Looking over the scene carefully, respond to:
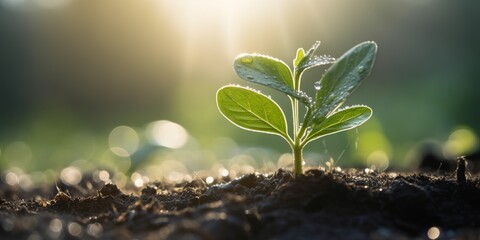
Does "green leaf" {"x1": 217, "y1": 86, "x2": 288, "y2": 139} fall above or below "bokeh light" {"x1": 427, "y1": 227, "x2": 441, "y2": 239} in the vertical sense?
above

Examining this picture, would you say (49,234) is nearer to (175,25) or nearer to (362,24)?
(362,24)

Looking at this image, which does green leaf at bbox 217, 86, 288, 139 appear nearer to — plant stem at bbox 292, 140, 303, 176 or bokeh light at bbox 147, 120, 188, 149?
plant stem at bbox 292, 140, 303, 176

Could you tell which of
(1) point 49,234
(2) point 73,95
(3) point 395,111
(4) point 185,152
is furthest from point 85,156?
(2) point 73,95

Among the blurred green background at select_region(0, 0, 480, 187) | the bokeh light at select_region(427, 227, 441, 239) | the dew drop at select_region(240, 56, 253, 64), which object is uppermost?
the blurred green background at select_region(0, 0, 480, 187)

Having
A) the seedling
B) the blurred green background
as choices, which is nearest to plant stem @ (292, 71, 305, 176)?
the seedling

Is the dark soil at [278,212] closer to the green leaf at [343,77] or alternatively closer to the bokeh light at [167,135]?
the green leaf at [343,77]

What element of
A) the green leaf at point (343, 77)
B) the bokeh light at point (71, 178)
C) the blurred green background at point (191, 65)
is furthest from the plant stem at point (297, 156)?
the blurred green background at point (191, 65)
